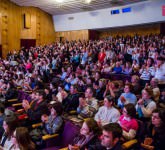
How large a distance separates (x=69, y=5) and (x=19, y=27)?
3.70 meters

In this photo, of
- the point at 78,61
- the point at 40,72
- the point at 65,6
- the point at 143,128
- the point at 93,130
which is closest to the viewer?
the point at 93,130

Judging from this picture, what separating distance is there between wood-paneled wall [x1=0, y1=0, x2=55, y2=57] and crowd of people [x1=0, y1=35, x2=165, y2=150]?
500 centimetres

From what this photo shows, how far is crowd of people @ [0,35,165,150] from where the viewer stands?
7.76ft

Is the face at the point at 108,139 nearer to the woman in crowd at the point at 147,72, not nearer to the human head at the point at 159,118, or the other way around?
the human head at the point at 159,118

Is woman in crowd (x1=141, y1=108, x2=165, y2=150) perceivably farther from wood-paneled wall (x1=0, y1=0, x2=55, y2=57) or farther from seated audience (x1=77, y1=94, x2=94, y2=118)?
wood-paneled wall (x1=0, y1=0, x2=55, y2=57)

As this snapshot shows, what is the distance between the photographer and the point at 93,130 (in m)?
2.35

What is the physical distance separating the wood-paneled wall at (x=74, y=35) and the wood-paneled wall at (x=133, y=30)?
1005 mm

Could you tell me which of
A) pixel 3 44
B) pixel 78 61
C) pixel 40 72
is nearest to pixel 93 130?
pixel 40 72

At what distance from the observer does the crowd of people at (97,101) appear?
7.76ft

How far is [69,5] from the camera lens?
12.5m

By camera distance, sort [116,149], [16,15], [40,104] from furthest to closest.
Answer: [16,15], [40,104], [116,149]

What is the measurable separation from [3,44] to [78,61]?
6456mm

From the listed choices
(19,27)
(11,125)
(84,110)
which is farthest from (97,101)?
(19,27)

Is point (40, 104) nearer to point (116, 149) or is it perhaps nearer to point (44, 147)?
point (44, 147)
